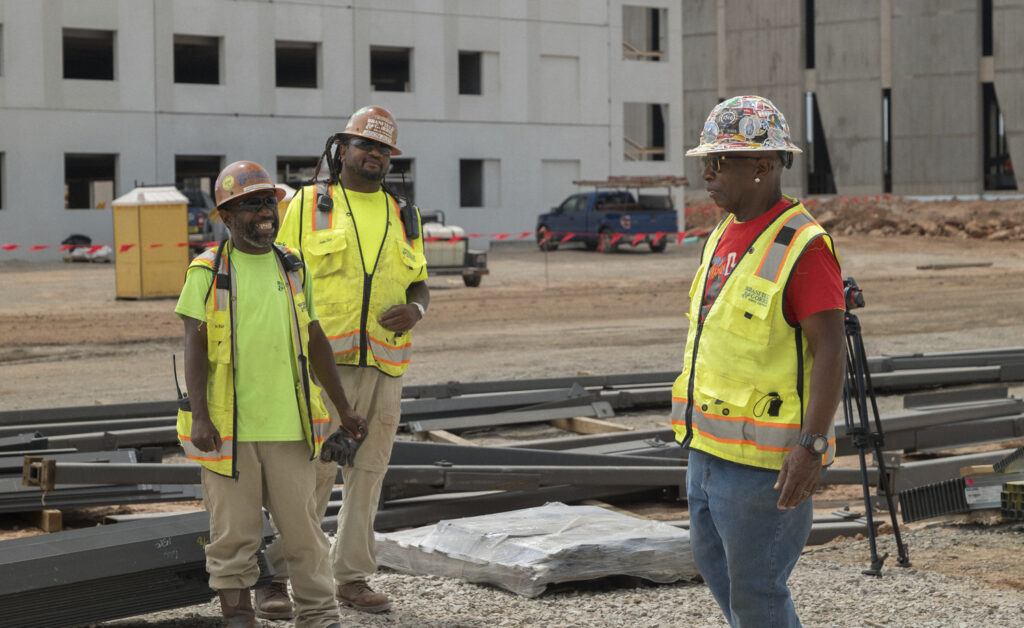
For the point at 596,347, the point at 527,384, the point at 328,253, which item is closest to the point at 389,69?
the point at 596,347

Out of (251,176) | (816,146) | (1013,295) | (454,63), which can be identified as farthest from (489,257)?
(251,176)

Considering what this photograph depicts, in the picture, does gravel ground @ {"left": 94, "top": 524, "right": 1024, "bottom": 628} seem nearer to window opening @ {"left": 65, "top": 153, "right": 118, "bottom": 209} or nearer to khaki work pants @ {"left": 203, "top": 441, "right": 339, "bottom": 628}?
khaki work pants @ {"left": 203, "top": 441, "right": 339, "bottom": 628}

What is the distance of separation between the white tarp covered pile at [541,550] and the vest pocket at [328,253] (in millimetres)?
1440

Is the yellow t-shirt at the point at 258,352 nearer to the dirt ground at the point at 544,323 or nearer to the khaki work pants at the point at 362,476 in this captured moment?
the khaki work pants at the point at 362,476

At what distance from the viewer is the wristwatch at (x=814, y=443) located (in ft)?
11.5

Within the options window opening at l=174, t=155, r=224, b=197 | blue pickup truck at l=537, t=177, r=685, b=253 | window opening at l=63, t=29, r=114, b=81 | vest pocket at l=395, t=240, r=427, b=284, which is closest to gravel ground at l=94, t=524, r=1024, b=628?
vest pocket at l=395, t=240, r=427, b=284

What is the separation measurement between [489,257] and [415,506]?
96.7ft

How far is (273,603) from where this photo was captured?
5199 millimetres

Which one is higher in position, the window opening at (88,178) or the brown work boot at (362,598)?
the window opening at (88,178)

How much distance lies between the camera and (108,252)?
108 feet

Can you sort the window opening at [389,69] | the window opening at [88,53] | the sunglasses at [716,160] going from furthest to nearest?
1. the window opening at [389,69]
2. the window opening at [88,53]
3. the sunglasses at [716,160]

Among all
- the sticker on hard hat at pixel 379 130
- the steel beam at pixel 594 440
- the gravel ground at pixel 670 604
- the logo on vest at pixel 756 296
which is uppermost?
the sticker on hard hat at pixel 379 130

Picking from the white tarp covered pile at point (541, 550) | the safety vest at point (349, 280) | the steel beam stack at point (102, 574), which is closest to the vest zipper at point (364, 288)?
the safety vest at point (349, 280)

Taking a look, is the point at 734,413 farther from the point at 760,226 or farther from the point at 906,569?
the point at 906,569
